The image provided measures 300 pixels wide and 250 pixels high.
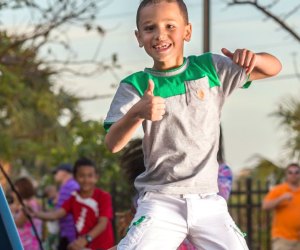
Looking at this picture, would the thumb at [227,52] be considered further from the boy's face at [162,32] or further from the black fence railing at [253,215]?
the black fence railing at [253,215]

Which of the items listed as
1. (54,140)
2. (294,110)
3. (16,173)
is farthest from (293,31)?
(16,173)

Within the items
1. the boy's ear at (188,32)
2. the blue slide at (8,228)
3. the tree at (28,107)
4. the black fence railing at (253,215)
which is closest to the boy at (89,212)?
the tree at (28,107)

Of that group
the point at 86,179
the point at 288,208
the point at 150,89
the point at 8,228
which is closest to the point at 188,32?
the point at 150,89

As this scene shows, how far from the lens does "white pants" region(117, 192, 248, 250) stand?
15.5 feet

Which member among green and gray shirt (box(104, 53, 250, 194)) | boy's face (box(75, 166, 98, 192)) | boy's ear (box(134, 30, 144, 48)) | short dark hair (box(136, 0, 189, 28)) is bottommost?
boy's face (box(75, 166, 98, 192))

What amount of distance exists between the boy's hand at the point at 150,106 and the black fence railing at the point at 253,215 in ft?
40.2

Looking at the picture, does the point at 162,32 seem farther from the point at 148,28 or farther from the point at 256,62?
the point at 256,62

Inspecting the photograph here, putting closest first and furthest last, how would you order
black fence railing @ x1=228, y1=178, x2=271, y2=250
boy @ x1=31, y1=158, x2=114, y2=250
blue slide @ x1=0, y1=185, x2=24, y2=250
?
blue slide @ x1=0, y1=185, x2=24, y2=250
boy @ x1=31, y1=158, x2=114, y2=250
black fence railing @ x1=228, y1=178, x2=271, y2=250

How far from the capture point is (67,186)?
11.4 metres

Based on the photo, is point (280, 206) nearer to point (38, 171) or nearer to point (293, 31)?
point (293, 31)

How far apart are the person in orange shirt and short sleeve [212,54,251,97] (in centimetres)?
788

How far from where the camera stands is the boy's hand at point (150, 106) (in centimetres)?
438

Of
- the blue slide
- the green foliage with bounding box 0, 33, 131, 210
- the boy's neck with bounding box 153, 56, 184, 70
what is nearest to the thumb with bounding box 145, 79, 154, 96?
the boy's neck with bounding box 153, 56, 184, 70

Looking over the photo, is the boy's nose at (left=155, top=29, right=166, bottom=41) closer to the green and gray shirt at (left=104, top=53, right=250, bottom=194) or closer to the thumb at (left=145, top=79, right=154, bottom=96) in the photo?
the green and gray shirt at (left=104, top=53, right=250, bottom=194)
